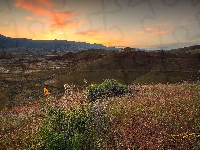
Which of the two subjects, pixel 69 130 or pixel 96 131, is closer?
pixel 69 130

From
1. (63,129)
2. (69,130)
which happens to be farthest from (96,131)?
(63,129)

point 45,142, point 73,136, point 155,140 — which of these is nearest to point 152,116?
point 155,140

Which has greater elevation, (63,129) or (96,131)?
(63,129)

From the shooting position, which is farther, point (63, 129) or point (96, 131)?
point (96, 131)

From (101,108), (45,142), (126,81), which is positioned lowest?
(126,81)

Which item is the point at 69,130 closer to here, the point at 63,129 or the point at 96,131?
the point at 63,129

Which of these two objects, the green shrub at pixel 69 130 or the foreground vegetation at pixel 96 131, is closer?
the foreground vegetation at pixel 96 131

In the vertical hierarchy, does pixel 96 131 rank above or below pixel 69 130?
below

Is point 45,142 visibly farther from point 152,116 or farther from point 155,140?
point 152,116

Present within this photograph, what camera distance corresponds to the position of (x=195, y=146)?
6652 mm

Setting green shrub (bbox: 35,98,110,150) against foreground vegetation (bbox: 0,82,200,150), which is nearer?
foreground vegetation (bbox: 0,82,200,150)

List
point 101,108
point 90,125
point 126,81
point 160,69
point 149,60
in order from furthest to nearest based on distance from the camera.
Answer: point 149,60 < point 160,69 < point 126,81 < point 101,108 < point 90,125

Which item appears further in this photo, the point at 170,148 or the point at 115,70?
the point at 115,70

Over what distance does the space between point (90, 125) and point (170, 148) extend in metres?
2.99
